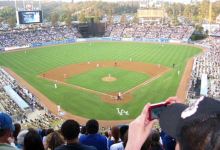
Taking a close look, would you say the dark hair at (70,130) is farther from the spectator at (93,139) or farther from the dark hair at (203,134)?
the dark hair at (203,134)

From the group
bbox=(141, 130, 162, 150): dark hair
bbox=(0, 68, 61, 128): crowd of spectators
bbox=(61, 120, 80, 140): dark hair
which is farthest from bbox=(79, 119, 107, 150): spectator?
bbox=(0, 68, 61, 128): crowd of spectators

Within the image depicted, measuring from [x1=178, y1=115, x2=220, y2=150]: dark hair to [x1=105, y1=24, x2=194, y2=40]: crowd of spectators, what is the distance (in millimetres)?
63422

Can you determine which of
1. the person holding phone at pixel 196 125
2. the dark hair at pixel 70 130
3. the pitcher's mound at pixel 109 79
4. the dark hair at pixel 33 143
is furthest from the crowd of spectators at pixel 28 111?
the person holding phone at pixel 196 125

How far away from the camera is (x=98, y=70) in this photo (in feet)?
130

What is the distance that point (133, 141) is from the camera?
2.54 m

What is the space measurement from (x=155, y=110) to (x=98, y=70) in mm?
37081

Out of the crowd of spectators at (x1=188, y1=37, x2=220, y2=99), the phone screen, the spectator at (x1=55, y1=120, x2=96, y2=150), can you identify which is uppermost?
the phone screen

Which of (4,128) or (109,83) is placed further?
(109,83)

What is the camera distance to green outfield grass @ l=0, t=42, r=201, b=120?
27.0 metres

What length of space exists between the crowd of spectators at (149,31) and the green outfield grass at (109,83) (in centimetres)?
2902

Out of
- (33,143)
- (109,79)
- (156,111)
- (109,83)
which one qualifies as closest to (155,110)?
(156,111)

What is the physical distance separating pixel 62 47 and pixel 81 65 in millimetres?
17902

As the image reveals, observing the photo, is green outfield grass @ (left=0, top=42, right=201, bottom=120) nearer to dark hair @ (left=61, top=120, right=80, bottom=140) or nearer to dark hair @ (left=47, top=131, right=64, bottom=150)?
dark hair @ (left=47, top=131, right=64, bottom=150)

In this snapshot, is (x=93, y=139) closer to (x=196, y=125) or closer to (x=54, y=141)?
(x=54, y=141)
